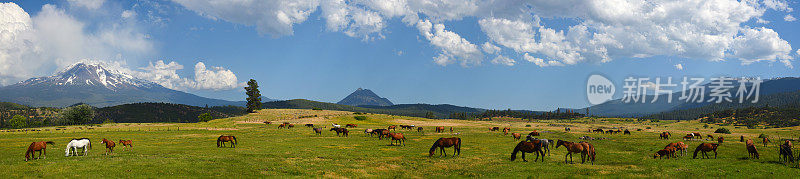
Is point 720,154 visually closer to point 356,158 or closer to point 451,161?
point 451,161

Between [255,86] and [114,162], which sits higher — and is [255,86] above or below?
above

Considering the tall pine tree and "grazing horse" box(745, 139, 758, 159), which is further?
the tall pine tree

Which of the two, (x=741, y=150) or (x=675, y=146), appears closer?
(x=675, y=146)

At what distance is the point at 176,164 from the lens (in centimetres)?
2262

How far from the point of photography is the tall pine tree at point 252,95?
149 meters

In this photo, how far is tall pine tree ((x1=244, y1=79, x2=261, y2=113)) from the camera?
489ft

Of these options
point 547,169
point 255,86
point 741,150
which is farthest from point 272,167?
point 255,86

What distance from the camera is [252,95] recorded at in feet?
495

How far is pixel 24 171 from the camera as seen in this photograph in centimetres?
1975

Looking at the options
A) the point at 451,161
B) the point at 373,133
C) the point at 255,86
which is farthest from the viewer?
the point at 255,86

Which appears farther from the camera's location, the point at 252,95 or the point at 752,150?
the point at 252,95

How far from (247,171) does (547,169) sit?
18.4 m

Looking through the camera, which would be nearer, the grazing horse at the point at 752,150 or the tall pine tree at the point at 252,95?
the grazing horse at the point at 752,150

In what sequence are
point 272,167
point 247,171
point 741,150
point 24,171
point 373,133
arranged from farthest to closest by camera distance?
point 373,133, point 741,150, point 272,167, point 247,171, point 24,171
